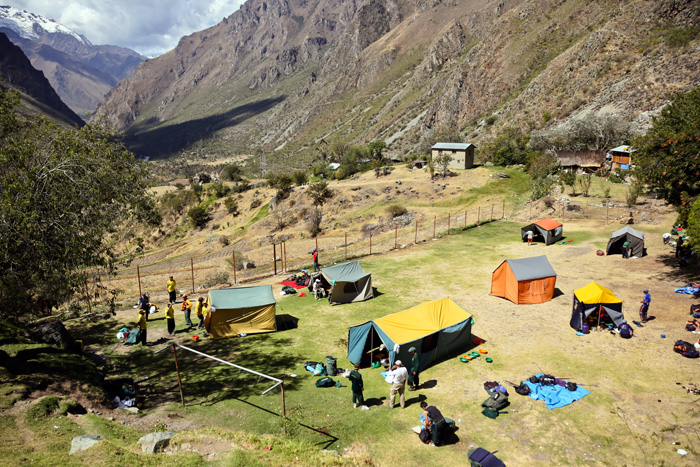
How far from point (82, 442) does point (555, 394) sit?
13168mm

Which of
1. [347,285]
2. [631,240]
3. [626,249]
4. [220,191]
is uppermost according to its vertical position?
[220,191]

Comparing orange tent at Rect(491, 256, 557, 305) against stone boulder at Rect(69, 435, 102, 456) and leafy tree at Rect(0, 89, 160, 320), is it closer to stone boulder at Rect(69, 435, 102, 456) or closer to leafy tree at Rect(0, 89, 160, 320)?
leafy tree at Rect(0, 89, 160, 320)

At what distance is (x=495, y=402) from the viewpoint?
1216 centimetres

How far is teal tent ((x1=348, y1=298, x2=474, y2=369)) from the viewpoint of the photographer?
563 inches

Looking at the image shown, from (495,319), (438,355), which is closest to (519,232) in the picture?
(495,319)

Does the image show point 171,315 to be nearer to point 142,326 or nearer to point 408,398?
point 142,326

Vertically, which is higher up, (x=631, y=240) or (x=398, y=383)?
(x=631, y=240)

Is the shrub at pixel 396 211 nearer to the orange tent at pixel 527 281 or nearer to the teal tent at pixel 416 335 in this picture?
the orange tent at pixel 527 281

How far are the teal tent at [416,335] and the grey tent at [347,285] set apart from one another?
6.38 meters

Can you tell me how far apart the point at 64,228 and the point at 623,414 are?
17.8 m

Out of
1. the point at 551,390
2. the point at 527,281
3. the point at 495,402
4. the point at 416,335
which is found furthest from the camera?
the point at 527,281

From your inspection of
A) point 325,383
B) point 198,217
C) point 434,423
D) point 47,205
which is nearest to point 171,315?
point 47,205

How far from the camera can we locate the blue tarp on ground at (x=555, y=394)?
12.3 metres

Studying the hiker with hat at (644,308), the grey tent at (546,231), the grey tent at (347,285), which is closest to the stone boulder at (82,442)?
the grey tent at (347,285)
